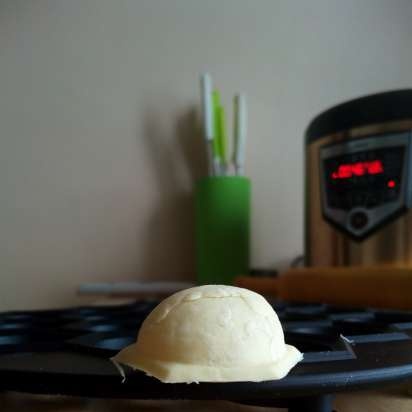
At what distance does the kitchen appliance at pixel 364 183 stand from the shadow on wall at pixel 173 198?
301 millimetres

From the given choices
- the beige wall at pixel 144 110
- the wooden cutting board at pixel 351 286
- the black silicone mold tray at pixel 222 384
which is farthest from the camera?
the beige wall at pixel 144 110

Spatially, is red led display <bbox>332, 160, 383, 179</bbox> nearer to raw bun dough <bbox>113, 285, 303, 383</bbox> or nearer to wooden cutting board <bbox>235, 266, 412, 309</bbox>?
wooden cutting board <bbox>235, 266, 412, 309</bbox>

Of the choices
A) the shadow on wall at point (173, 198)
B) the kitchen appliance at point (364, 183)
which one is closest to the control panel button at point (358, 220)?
the kitchen appliance at point (364, 183)

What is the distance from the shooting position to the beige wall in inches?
33.1

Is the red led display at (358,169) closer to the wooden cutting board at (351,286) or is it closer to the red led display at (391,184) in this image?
the red led display at (391,184)

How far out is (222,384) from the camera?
197 mm

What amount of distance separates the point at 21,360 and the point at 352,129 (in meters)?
0.53

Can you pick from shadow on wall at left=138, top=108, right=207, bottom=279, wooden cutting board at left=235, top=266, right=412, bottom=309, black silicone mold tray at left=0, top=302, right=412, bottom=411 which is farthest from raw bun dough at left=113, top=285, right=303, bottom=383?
shadow on wall at left=138, top=108, right=207, bottom=279

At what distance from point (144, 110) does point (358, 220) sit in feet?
1.69

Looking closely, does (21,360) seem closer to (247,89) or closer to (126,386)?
(126,386)

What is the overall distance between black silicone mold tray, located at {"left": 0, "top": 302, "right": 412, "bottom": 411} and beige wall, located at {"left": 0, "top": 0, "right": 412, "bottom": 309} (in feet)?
1.65

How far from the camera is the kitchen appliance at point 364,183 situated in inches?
21.8

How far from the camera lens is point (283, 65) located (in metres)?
0.92

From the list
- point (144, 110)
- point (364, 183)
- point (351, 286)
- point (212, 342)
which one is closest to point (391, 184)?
point (364, 183)
